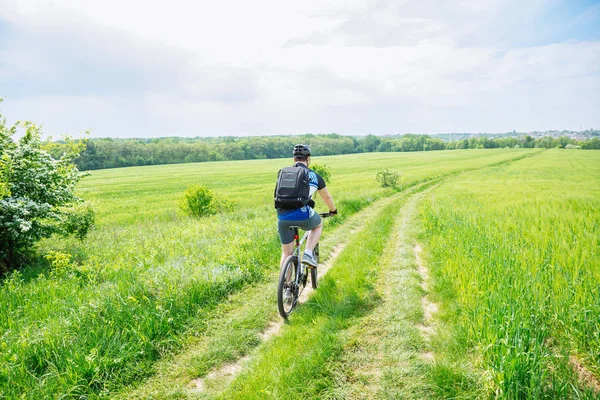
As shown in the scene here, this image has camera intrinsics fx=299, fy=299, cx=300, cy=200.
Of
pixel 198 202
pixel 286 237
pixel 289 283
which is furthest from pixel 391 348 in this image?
pixel 198 202

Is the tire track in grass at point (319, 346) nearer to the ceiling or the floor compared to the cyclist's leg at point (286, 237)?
nearer to the floor

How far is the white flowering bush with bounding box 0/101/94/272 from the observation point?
642 centimetres

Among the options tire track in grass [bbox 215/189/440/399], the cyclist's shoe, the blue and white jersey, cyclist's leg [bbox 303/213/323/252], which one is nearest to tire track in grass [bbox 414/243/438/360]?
tire track in grass [bbox 215/189/440/399]

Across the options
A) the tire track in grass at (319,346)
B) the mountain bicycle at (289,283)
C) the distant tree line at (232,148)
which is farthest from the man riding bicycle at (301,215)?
the distant tree line at (232,148)

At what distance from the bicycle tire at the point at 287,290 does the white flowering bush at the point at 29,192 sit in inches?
217

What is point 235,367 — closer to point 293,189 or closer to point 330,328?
point 330,328

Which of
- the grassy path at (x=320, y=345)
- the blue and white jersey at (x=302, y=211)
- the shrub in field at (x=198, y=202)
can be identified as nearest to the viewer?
the grassy path at (x=320, y=345)

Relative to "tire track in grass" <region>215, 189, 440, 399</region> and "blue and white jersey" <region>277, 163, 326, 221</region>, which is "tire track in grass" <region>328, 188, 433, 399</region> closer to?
"tire track in grass" <region>215, 189, 440, 399</region>

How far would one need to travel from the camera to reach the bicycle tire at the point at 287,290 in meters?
4.48

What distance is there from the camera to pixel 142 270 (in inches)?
231

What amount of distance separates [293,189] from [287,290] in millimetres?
1626

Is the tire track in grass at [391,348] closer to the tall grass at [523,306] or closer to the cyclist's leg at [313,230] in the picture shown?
the tall grass at [523,306]

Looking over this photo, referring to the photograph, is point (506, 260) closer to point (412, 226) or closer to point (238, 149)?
point (412, 226)

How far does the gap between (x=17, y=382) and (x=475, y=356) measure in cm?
503
